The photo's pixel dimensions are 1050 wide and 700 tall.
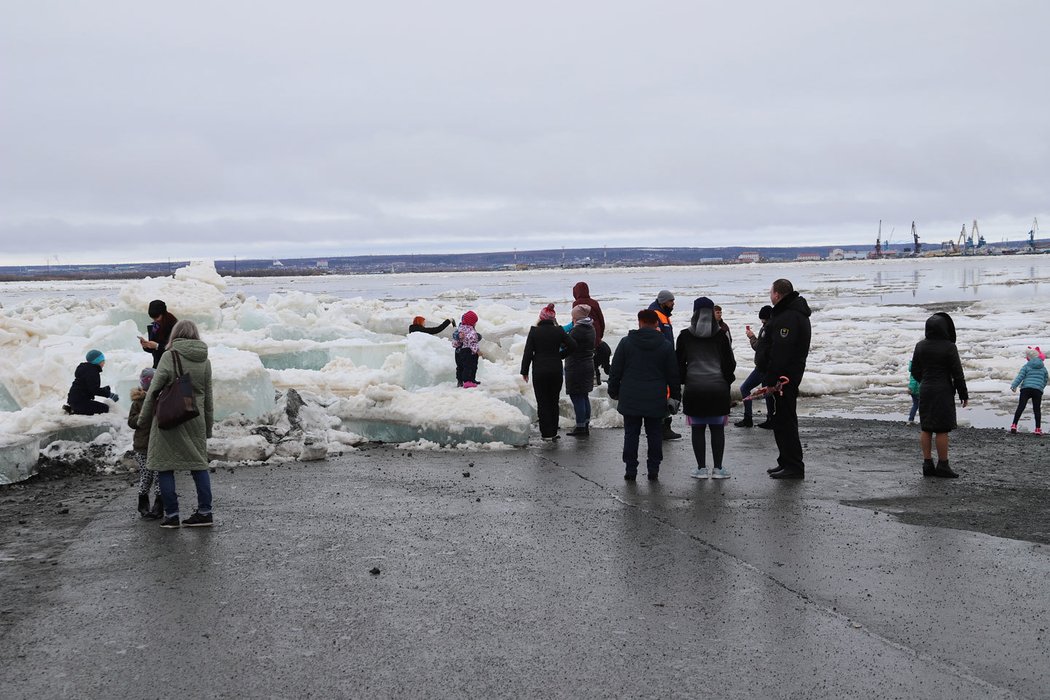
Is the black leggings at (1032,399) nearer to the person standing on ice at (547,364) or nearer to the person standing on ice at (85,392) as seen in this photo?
the person standing on ice at (547,364)

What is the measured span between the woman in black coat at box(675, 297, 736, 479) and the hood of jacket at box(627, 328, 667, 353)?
0.65 feet

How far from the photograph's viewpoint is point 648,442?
8.66 m

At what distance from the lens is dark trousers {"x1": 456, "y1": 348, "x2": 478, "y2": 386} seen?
507 inches

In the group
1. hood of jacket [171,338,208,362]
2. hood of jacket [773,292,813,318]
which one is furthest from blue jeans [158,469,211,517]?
hood of jacket [773,292,813,318]

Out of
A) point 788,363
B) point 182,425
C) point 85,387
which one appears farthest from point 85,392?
point 788,363

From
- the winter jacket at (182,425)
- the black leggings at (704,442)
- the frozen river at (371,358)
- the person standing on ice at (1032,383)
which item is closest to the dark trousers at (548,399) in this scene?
the frozen river at (371,358)

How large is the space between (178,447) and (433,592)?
261 centimetres

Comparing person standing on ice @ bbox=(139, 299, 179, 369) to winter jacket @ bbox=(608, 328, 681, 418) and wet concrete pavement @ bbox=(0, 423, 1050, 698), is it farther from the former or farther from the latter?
winter jacket @ bbox=(608, 328, 681, 418)

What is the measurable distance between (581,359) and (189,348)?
17.5 ft

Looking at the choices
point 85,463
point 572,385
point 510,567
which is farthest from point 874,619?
point 85,463

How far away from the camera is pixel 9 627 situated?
193 inches

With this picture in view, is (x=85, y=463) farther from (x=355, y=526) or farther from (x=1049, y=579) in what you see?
(x=1049, y=579)

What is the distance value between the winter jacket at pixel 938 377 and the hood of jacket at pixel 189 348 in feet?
19.8

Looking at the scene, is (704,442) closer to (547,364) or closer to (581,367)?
(547,364)
